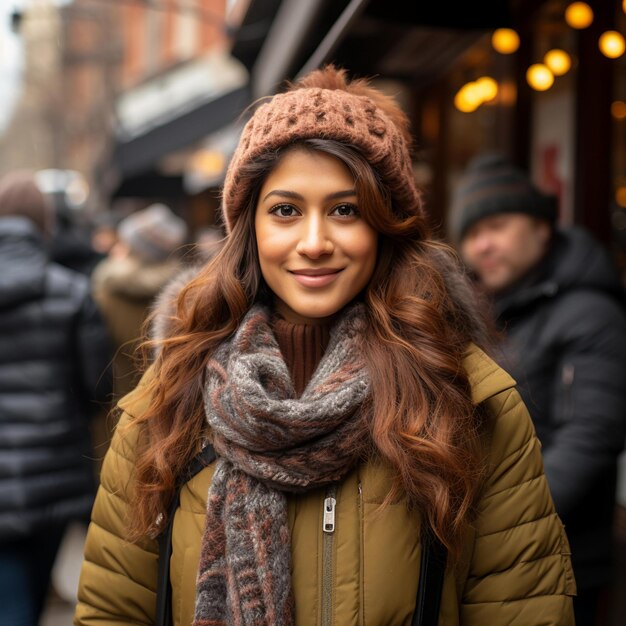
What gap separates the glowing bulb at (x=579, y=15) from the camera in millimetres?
5361

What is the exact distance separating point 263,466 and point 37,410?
6.23ft

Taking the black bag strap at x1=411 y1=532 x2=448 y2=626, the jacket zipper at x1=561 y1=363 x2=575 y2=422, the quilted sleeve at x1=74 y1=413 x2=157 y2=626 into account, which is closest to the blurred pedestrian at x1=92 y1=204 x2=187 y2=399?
the jacket zipper at x1=561 y1=363 x2=575 y2=422

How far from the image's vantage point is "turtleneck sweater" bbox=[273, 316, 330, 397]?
2.23 metres

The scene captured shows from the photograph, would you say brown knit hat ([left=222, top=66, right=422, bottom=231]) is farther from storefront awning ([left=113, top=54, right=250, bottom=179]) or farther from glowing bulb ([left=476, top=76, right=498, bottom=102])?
storefront awning ([left=113, top=54, right=250, bottom=179])

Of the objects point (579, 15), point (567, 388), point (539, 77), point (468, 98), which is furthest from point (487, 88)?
point (567, 388)

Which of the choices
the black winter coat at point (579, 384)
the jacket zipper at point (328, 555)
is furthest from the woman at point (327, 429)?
the black winter coat at point (579, 384)

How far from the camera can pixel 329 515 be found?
201 centimetres

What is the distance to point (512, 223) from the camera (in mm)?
3727

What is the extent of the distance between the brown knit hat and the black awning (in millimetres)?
5629

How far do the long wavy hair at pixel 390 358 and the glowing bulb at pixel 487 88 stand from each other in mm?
4614

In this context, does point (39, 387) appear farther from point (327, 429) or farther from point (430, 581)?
point (430, 581)

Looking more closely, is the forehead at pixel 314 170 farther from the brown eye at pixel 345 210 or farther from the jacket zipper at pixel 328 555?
the jacket zipper at pixel 328 555

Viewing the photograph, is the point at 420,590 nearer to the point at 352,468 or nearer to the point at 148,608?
the point at 352,468

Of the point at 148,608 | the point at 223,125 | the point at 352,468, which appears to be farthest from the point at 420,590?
the point at 223,125
